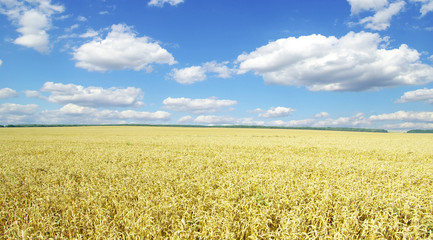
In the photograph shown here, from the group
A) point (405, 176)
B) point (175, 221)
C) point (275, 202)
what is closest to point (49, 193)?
point (175, 221)

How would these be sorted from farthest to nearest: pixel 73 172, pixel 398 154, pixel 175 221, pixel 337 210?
pixel 398 154 < pixel 73 172 < pixel 337 210 < pixel 175 221

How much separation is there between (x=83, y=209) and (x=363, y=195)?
24.6 feet

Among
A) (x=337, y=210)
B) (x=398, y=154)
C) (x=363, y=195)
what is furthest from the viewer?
(x=398, y=154)

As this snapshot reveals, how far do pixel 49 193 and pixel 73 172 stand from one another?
352 cm

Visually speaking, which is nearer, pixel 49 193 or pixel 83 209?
pixel 83 209

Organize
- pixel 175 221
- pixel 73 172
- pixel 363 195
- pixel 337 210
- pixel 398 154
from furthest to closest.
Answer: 1. pixel 398 154
2. pixel 73 172
3. pixel 363 195
4. pixel 337 210
5. pixel 175 221

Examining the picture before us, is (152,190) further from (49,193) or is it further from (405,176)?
(405,176)

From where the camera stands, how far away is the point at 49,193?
658 cm

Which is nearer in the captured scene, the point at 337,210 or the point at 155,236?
the point at 155,236

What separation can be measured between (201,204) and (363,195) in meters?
4.60

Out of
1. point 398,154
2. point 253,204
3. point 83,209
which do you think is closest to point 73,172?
point 83,209

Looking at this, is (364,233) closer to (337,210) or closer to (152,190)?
(337,210)

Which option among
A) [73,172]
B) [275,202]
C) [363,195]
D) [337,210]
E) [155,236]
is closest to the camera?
[155,236]

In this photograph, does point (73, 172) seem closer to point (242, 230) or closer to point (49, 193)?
point (49, 193)
